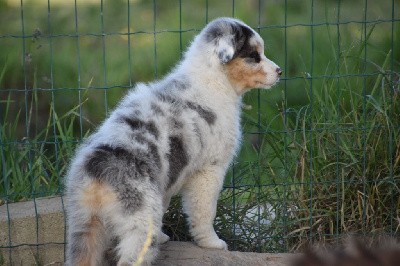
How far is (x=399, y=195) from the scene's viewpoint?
6645 millimetres

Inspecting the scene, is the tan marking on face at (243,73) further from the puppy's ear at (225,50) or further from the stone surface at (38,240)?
the stone surface at (38,240)

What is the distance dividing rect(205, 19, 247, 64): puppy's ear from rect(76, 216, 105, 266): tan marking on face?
1.39 meters

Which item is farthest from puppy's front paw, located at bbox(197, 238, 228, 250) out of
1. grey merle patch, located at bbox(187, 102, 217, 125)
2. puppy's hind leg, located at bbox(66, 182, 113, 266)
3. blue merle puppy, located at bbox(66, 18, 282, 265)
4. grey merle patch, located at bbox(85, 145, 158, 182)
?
puppy's hind leg, located at bbox(66, 182, 113, 266)

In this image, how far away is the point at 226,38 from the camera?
5.92 meters

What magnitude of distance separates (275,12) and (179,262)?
5.68 meters

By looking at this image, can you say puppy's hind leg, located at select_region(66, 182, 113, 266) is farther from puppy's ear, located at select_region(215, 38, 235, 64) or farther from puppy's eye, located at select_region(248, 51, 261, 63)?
puppy's eye, located at select_region(248, 51, 261, 63)

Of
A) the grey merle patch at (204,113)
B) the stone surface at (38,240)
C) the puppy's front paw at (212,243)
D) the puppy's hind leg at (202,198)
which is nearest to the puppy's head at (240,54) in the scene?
the grey merle patch at (204,113)

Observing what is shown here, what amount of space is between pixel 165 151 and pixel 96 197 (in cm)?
53

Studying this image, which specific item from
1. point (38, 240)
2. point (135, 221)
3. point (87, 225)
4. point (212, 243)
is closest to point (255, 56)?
point (212, 243)

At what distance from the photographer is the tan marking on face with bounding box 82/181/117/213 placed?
203 inches

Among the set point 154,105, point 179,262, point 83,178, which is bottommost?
point 179,262

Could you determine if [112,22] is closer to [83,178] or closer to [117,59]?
[117,59]

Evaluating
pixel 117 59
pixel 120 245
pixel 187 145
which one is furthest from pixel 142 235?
pixel 117 59

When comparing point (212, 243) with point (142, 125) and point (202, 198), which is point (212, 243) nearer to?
point (202, 198)
